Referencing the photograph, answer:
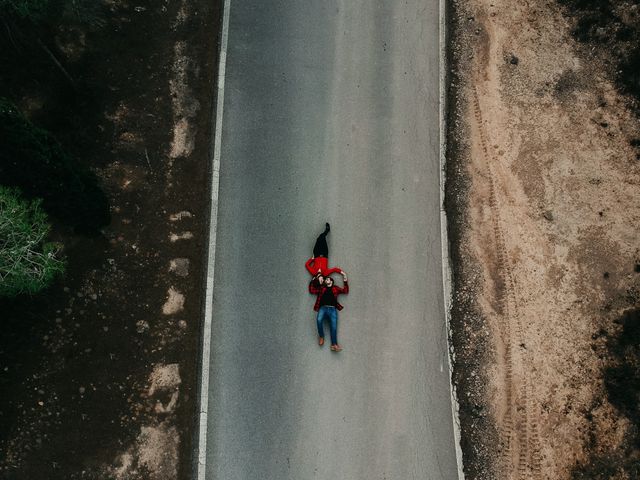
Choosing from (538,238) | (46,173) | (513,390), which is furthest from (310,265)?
(46,173)

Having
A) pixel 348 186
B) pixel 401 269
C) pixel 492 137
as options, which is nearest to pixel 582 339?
pixel 401 269

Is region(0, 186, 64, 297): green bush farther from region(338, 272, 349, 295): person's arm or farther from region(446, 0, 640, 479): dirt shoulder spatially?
region(446, 0, 640, 479): dirt shoulder

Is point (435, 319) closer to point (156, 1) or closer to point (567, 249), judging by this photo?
point (567, 249)

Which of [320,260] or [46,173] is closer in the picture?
[46,173]

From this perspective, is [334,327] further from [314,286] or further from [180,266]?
[180,266]

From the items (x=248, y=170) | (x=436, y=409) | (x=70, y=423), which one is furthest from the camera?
(x=248, y=170)

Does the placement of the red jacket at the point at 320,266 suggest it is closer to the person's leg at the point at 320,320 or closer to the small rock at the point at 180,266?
the person's leg at the point at 320,320
